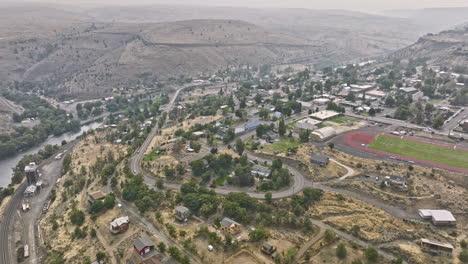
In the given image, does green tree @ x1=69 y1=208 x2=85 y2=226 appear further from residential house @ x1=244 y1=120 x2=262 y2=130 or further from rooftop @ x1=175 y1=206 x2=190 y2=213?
residential house @ x1=244 y1=120 x2=262 y2=130

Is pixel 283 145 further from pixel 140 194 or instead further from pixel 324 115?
pixel 140 194

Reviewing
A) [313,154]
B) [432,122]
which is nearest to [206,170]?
[313,154]

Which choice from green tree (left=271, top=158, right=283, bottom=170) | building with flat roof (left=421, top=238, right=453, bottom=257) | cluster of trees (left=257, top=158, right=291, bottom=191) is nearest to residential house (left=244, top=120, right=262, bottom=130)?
green tree (left=271, top=158, right=283, bottom=170)

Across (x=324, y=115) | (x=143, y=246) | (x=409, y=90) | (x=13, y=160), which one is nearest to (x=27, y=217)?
(x=143, y=246)

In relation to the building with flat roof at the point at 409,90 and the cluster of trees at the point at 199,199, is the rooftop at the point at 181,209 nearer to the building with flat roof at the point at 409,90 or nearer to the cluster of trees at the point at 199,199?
the cluster of trees at the point at 199,199

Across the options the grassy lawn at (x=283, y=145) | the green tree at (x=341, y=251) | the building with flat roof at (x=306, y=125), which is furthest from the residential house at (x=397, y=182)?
the building with flat roof at (x=306, y=125)
